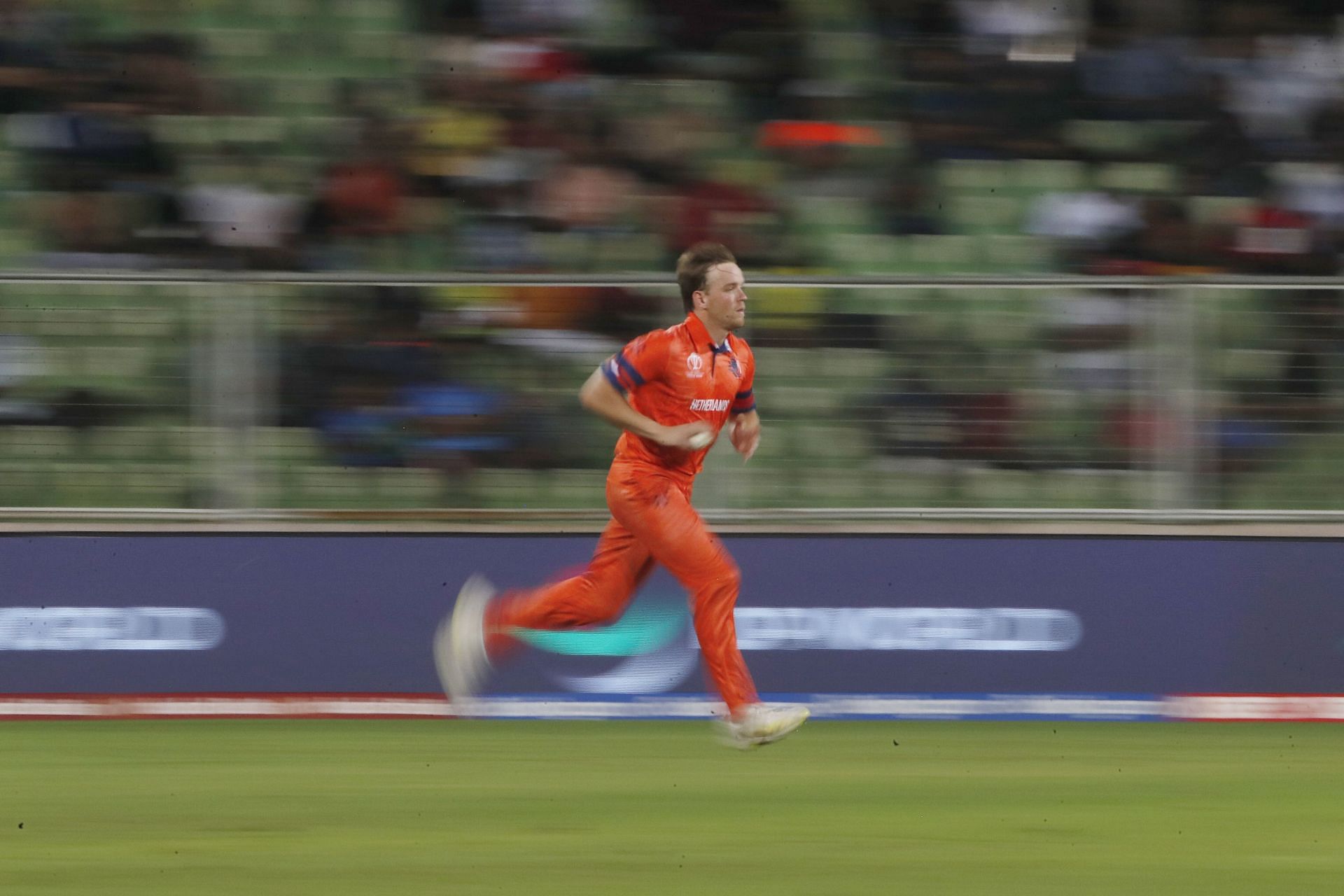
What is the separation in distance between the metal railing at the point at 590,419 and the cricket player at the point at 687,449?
1234mm

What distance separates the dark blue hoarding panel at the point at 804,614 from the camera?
30.2 feet

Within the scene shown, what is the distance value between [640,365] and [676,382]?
6.6 inches

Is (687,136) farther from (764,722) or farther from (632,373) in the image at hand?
(764,722)

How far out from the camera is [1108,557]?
925 cm

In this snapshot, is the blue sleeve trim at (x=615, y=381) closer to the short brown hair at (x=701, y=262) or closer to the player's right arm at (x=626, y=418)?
the player's right arm at (x=626, y=418)

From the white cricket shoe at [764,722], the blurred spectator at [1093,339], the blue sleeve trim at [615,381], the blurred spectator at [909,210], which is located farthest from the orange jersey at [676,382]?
the blurred spectator at [909,210]

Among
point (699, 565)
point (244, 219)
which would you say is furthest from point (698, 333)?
point (244, 219)

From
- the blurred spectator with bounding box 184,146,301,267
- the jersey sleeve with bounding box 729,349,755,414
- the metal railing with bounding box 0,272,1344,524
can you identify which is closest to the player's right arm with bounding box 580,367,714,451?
the jersey sleeve with bounding box 729,349,755,414

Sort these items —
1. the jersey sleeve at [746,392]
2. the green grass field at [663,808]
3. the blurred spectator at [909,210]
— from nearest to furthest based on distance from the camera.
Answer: the green grass field at [663,808]
the jersey sleeve at [746,392]
the blurred spectator at [909,210]

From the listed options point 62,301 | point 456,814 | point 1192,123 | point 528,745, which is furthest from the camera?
point 1192,123

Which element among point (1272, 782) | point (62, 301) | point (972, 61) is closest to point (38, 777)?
point (62, 301)

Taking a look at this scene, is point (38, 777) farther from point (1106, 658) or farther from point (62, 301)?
point (1106, 658)

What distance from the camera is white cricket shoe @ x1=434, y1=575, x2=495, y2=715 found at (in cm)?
897

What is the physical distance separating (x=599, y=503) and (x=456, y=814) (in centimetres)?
307
